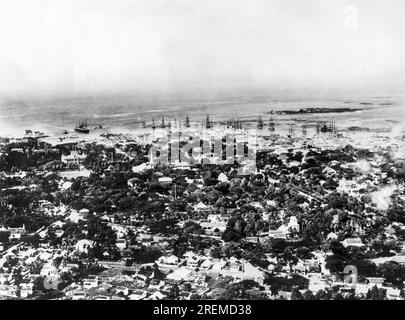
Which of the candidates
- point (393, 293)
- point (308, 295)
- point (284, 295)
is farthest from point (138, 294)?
point (393, 293)

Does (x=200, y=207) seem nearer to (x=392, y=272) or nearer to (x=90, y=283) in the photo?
(x=90, y=283)

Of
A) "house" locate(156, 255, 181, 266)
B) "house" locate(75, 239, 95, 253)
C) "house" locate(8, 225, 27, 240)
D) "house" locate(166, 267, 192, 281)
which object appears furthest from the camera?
"house" locate(8, 225, 27, 240)

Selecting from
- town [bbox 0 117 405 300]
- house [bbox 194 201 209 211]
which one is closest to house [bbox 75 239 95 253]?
town [bbox 0 117 405 300]

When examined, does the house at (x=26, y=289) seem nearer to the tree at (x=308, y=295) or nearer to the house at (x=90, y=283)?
the house at (x=90, y=283)

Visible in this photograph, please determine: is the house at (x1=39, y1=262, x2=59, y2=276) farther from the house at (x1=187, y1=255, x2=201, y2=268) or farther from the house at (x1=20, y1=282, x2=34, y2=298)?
the house at (x1=187, y1=255, x2=201, y2=268)

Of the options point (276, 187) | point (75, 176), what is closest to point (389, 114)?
point (276, 187)

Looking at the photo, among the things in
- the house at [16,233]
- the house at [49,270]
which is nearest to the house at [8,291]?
the house at [49,270]

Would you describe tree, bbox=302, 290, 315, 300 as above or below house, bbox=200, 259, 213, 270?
below
